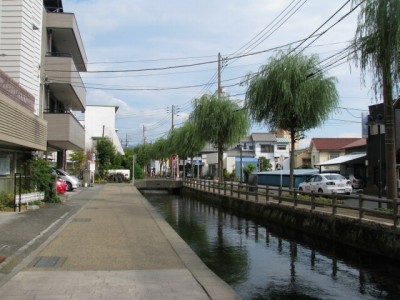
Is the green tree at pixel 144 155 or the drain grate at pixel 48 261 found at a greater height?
the green tree at pixel 144 155

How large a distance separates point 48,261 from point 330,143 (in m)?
66.0

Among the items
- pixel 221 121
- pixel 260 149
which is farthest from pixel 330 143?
pixel 221 121

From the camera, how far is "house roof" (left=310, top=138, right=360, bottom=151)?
70544 millimetres

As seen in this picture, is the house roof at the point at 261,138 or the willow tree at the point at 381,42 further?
the house roof at the point at 261,138

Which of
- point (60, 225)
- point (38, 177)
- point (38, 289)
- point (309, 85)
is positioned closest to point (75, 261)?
point (38, 289)

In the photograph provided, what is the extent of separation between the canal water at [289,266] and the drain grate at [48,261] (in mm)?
3199

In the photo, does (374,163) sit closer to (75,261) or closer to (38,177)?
(38,177)

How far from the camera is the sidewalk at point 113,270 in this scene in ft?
22.7

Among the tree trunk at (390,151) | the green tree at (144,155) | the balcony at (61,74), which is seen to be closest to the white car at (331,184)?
the tree trunk at (390,151)

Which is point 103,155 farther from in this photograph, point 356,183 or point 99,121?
point 356,183

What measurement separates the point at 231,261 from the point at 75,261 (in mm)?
4049

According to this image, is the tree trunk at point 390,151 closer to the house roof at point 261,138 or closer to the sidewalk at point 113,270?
the sidewalk at point 113,270

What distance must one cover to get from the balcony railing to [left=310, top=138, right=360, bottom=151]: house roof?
182 feet

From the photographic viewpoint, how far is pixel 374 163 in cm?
3784
